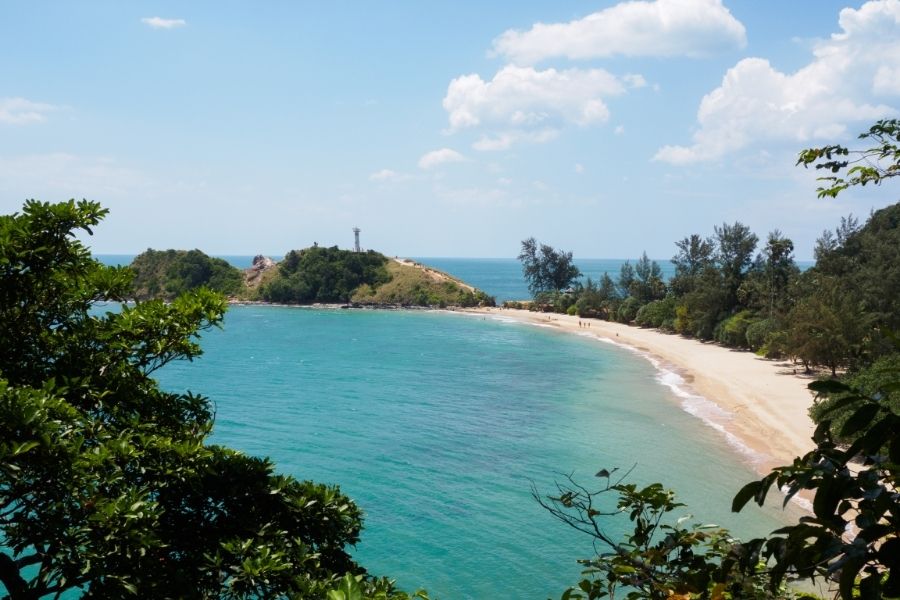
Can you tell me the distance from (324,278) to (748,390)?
8928cm

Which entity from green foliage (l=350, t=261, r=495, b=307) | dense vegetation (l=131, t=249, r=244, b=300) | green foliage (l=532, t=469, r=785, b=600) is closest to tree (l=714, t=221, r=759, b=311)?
green foliage (l=350, t=261, r=495, b=307)

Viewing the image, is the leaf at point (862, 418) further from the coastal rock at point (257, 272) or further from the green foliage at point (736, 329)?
the coastal rock at point (257, 272)

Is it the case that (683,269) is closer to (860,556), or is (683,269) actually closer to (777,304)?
(777,304)

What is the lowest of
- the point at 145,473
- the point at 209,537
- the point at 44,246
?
the point at 209,537

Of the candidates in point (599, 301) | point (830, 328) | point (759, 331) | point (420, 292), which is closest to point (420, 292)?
point (420, 292)

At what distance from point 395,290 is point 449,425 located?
272 feet

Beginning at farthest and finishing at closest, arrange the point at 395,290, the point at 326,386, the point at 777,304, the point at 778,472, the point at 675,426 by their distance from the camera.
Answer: the point at 395,290, the point at 777,304, the point at 326,386, the point at 675,426, the point at 778,472

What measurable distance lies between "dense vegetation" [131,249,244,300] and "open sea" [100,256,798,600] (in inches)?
2396

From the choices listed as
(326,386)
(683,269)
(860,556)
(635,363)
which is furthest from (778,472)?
(683,269)

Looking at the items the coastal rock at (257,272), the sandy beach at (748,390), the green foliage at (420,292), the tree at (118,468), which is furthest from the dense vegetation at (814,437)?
the coastal rock at (257,272)

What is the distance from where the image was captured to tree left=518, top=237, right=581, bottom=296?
353 feet

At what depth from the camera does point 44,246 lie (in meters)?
6.24

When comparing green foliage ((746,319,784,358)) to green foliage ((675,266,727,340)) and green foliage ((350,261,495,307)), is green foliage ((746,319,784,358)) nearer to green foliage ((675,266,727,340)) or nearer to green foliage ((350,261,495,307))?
green foliage ((675,266,727,340))

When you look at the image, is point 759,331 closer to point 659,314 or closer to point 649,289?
point 659,314
